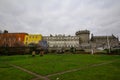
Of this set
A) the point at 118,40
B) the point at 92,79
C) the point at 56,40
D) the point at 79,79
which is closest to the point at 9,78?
the point at 79,79

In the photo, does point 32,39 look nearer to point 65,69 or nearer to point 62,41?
point 62,41

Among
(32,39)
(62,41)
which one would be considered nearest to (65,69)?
(32,39)

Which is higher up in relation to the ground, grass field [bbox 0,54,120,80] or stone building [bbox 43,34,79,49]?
stone building [bbox 43,34,79,49]

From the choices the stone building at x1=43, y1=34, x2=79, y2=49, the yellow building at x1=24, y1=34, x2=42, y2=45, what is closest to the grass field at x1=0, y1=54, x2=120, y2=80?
the yellow building at x1=24, y1=34, x2=42, y2=45

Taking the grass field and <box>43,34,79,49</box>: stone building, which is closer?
the grass field

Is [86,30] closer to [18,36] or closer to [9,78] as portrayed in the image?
[18,36]

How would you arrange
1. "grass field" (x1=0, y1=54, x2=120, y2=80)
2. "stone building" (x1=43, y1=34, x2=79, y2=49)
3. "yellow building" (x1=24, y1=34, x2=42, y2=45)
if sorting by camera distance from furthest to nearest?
"stone building" (x1=43, y1=34, x2=79, y2=49), "yellow building" (x1=24, y1=34, x2=42, y2=45), "grass field" (x1=0, y1=54, x2=120, y2=80)

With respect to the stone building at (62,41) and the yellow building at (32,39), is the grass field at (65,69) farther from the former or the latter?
the stone building at (62,41)

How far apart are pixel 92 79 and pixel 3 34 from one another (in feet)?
335

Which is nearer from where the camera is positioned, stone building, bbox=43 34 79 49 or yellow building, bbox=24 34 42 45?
yellow building, bbox=24 34 42 45

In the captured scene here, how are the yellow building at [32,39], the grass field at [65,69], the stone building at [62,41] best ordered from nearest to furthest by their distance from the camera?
1. the grass field at [65,69]
2. the yellow building at [32,39]
3. the stone building at [62,41]

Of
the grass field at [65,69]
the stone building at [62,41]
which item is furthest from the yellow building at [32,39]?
the grass field at [65,69]

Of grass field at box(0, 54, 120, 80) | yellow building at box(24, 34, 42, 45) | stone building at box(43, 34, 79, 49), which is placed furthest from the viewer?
stone building at box(43, 34, 79, 49)

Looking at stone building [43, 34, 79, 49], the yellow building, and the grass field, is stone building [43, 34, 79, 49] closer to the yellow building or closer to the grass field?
the yellow building
